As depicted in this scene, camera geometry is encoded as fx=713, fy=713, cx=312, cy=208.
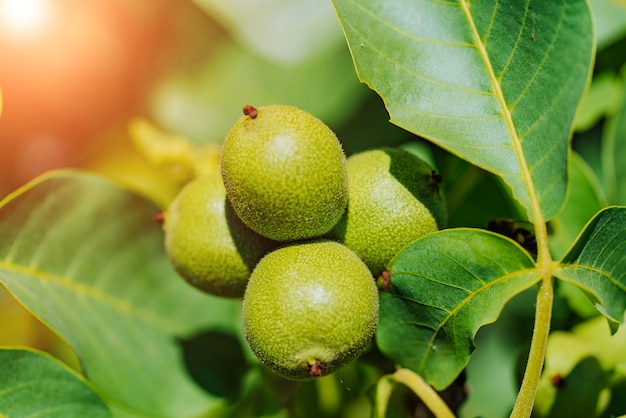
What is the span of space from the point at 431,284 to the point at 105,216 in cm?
100

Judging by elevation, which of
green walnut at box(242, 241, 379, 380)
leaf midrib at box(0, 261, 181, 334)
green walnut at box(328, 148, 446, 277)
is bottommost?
leaf midrib at box(0, 261, 181, 334)

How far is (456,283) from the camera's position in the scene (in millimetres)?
1469

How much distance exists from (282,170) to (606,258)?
0.68m

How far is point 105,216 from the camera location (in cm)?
202

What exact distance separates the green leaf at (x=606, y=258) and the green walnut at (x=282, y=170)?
508mm

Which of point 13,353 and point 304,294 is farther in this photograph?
point 13,353

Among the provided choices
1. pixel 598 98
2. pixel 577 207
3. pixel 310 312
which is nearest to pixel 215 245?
pixel 310 312

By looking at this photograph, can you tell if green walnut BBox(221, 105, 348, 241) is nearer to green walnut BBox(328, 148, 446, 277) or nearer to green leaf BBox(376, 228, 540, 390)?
green walnut BBox(328, 148, 446, 277)

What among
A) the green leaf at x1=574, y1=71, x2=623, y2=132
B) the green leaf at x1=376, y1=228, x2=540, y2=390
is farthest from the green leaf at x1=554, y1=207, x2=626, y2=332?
the green leaf at x1=574, y1=71, x2=623, y2=132

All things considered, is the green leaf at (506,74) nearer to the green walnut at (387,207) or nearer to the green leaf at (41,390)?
the green walnut at (387,207)

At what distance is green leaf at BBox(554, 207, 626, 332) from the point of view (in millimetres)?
1436

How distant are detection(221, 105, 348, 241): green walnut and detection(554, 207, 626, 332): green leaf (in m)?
0.51

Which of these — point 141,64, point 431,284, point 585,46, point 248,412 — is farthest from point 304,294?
point 141,64

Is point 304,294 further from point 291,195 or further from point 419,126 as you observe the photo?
point 419,126
